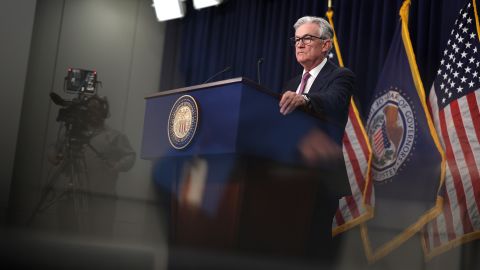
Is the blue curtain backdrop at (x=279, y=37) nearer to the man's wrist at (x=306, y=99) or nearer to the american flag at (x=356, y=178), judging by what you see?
the american flag at (x=356, y=178)

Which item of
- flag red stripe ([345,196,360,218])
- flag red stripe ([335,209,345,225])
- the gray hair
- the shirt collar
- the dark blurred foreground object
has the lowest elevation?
the dark blurred foreground object

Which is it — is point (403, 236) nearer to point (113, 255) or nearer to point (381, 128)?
point (381, 128)

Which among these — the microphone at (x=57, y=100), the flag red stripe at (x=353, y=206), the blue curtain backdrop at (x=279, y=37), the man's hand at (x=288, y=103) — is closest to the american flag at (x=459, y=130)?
the blue curtain backdrop at (x=279, y=37)

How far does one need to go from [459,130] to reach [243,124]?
155 cm

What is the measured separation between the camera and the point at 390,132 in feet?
9.89

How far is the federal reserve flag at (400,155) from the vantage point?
2830 millimetres

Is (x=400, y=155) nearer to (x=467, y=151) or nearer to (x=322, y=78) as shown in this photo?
(x=467, y=151)

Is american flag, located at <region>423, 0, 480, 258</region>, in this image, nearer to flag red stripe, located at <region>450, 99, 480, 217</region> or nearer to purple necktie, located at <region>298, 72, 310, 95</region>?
flag red stripe, located at <region>450, 99, 480, 217</region>

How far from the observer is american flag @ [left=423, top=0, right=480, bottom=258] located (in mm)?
2564

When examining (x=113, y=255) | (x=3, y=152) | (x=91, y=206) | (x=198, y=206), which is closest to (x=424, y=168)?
(x=198, y=206)

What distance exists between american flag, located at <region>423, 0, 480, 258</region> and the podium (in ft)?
3.50

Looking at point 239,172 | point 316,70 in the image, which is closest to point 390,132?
point 316,70

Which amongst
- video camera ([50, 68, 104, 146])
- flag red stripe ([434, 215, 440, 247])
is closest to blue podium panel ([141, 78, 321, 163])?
video camera ([50, 68, 104, 146])

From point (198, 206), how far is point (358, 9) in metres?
2.47
